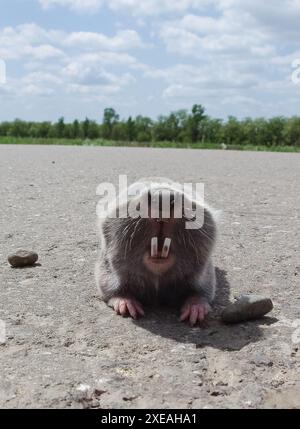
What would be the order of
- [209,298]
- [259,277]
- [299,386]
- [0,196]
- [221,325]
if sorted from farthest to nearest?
[0,196] → [259,277] → [209,298] → [221,325] → [299,386]

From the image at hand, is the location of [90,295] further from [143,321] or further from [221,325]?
[221,325]

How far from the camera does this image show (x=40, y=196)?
27.2 ft

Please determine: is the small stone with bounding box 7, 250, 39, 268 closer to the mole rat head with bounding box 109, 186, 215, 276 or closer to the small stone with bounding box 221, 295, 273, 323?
the mole rat head with bounding box 109, 186, 215, 276

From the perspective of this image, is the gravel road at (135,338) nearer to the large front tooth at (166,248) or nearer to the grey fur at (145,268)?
the grey fur at (145,268)

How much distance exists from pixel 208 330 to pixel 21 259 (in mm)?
1705

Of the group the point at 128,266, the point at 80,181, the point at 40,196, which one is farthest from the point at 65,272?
the point at 80,181

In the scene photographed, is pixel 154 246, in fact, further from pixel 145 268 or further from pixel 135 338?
pixel 135 338

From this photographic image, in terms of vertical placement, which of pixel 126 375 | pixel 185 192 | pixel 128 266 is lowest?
pixel 126 375

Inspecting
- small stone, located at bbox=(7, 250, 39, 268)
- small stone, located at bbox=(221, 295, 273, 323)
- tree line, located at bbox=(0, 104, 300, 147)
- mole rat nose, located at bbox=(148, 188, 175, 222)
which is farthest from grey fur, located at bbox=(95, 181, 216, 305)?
tree line, located at bbox=(0, 104, 300, 147)

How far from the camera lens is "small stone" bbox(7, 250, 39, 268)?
14.8 ft

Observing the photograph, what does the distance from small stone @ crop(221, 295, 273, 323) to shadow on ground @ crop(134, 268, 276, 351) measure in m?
0.03

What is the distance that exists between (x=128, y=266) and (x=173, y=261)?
25 centimetres

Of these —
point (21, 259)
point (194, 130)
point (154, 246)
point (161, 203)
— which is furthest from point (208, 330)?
point (194, 130)

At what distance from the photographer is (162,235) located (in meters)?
3.36
